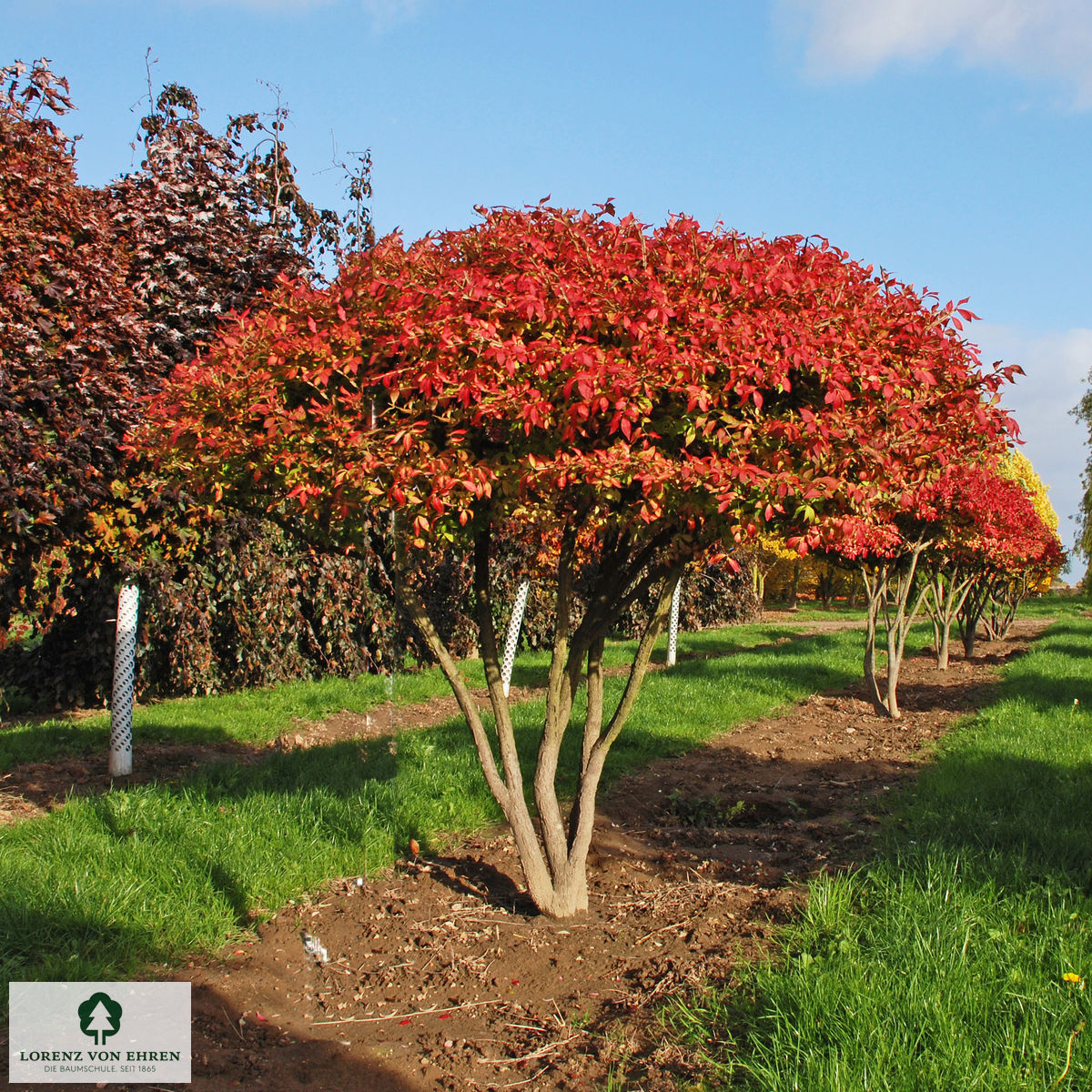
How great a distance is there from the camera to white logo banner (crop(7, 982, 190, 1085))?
2.63 meters

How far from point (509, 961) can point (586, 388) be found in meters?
2.30

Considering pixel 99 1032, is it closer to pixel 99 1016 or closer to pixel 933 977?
pixel 99 1016

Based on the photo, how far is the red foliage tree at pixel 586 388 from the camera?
2.92 metres

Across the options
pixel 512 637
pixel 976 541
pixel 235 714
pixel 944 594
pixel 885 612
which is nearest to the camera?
pixel 235 714

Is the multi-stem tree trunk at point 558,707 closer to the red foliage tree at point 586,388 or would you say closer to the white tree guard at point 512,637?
the red foliage tree at point 586,388

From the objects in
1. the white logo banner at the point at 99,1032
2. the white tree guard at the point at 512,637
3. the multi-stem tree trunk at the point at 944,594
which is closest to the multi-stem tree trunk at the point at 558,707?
the white logo banner at the point at 99,1032

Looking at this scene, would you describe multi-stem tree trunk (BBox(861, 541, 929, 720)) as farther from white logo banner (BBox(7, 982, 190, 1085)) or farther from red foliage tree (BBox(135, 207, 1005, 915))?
white logo banner (BBox(7, 982, 190, 1085))

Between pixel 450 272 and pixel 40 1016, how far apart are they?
9.52ft

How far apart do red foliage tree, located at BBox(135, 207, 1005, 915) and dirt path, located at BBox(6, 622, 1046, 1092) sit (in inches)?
63.1

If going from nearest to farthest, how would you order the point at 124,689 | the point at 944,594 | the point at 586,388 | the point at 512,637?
the point at 586,388
the point at 124,689
the point at 512,637
the point at 944,594

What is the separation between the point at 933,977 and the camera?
2.82 metres

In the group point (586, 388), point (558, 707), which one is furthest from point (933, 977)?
point (586, 388)

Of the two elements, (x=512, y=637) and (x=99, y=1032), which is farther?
(x=512, y=637)

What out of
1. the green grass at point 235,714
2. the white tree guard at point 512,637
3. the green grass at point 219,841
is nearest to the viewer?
the green grass at point 219,841
